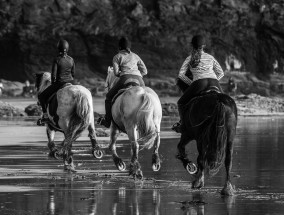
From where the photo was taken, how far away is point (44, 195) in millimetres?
13633

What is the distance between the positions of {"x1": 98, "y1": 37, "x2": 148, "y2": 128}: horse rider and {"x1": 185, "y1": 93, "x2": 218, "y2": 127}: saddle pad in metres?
2.69

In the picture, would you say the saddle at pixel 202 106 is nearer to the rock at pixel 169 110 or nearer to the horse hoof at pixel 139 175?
the horse hoof at pixel 139 175

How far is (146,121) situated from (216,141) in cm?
261

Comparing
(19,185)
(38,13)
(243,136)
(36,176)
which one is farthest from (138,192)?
(38,13)

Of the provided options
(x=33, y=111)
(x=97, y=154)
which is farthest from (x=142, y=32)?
→ (x=97, y=154)

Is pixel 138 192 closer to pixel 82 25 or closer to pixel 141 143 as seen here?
pixel 141 143

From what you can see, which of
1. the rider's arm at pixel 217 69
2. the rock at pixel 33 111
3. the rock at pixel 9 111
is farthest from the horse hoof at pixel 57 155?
the rock at pixel 33 111

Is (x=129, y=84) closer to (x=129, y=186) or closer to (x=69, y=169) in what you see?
(x=69, y=169)

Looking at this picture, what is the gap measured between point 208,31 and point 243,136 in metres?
40.4

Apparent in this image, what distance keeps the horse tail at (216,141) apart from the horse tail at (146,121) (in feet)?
8.00

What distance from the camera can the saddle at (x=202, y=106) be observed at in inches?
573

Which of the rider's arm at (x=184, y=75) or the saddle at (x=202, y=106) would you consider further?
the rider's arm at (x=184, y=75)

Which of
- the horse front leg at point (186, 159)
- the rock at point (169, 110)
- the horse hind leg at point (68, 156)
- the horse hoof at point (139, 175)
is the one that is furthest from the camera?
the rock at point (169, 110)

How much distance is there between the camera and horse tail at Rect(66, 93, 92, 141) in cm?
1877
